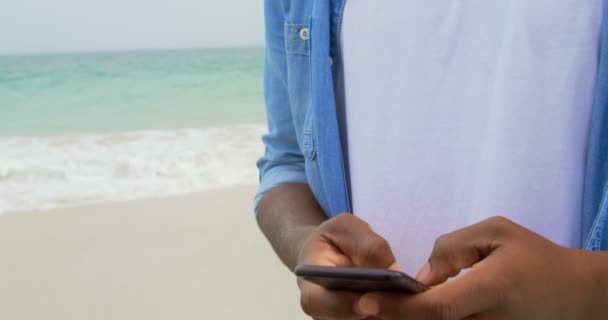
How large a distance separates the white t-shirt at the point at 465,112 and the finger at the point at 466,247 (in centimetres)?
21

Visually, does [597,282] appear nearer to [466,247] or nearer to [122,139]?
Result: [466,247]

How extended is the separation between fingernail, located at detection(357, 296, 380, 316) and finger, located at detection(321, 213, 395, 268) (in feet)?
0.32

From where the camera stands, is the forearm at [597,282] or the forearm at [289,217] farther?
the forearm at [289,217]

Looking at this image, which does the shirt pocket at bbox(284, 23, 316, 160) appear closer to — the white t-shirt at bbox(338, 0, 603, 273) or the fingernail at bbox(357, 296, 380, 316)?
the white t-shirt at bbox(338, 0, 603, 273)

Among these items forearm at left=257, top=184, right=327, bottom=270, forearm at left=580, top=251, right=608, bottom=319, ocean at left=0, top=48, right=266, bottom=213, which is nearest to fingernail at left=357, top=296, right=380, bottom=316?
forearm at left=580, top=251, right=608, bottom=319

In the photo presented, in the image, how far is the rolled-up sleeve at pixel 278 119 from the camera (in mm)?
1209

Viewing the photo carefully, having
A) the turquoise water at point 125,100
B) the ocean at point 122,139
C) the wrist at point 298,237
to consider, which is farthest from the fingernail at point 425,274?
the turquoise water at point 125,100

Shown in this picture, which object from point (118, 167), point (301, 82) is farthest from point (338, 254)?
point (118, 167)

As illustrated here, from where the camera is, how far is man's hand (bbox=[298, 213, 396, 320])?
724 millimetres

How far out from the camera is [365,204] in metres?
1.02

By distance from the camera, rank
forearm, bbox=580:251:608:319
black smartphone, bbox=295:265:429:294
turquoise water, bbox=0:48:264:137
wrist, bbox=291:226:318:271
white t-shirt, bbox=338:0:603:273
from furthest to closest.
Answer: turquoise water, bbox=0:48:264:137
wrist, bbox=291:226:318:271
white t-shirt, bbox=338:0:603:273
forearm, bbox=580:251:608:319
black smartphone, bbox=295:265:429:294

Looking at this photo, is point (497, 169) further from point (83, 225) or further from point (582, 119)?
point (83, 225)

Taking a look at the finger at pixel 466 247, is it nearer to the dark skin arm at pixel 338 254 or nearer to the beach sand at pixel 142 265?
the dark skin arm at pixel 338 254

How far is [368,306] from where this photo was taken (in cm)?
68
